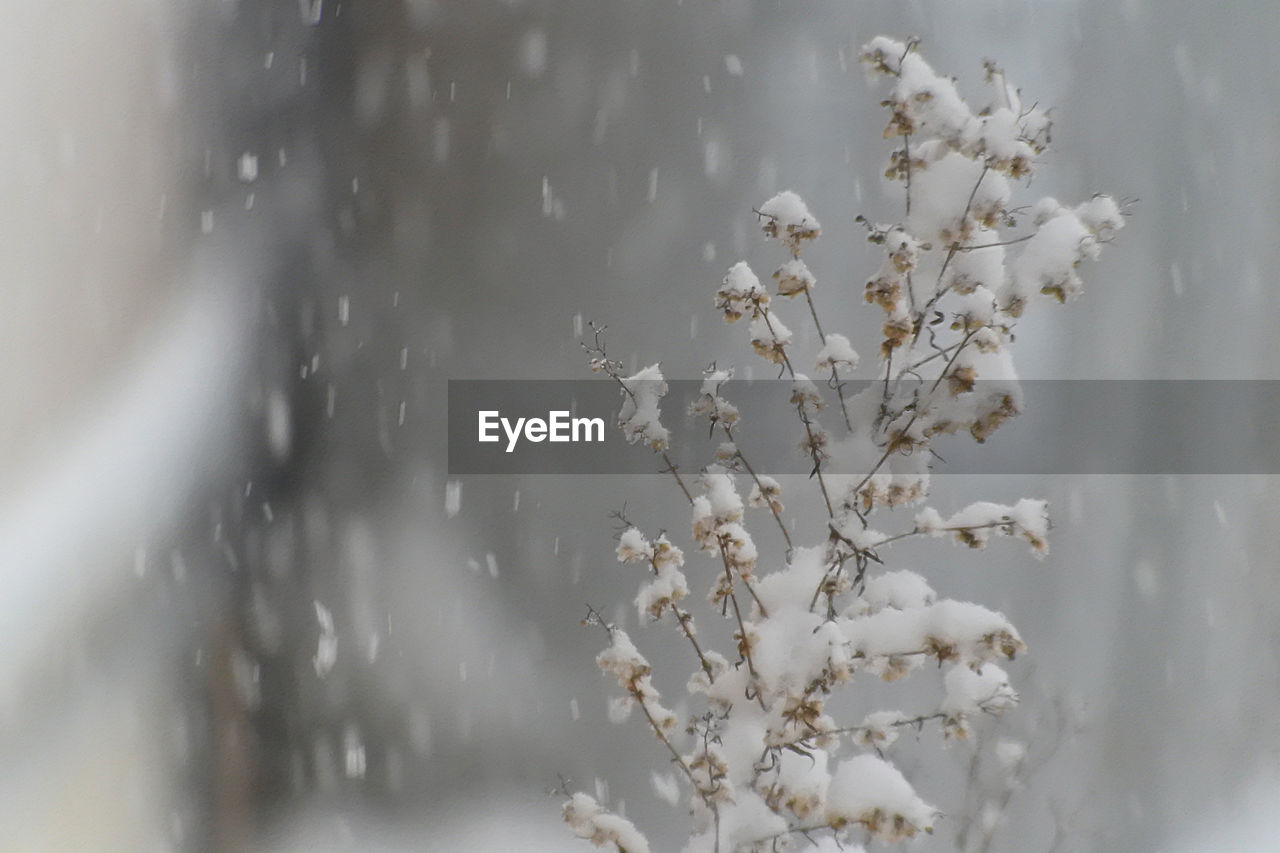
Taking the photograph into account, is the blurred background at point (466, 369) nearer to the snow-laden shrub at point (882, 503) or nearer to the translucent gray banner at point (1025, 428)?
the translucent gray banner at point (1025, 428)

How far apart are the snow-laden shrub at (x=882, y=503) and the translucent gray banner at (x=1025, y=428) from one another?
1252mm

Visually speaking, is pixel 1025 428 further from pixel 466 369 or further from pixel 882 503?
pixel 882 503

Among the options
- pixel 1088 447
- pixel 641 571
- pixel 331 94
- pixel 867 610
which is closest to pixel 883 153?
pixel 1088 447

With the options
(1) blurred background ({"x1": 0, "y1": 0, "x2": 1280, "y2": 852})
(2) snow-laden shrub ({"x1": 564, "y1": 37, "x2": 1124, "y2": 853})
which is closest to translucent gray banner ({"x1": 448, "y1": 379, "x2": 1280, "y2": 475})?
(1) blurred background ({"x1": 0, "y1": 0, "x2": 1280, "y2": 852})

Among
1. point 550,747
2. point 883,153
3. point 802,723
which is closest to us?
point 802,723

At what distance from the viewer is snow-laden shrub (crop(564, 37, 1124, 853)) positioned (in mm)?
857

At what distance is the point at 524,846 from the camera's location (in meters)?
2.36

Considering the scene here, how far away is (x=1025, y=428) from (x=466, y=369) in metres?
1.28

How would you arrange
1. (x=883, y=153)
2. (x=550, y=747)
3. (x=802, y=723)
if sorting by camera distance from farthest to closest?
(x=550, y=747) < (x=883, y=153) < (x=802, y=723)

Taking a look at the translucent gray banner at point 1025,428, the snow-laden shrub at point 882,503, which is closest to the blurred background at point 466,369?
the translucent gray banner at point 1025,428

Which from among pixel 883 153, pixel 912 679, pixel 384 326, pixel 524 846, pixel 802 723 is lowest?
pixel 524 846

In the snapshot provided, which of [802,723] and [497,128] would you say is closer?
[802,723]

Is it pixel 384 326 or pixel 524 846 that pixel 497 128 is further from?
pixel 524 846

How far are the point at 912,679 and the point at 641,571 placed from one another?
652mm
